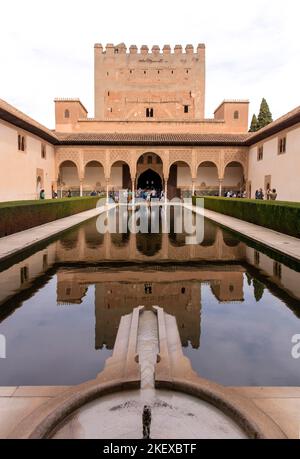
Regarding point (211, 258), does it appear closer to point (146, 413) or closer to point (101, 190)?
point (146, 413)

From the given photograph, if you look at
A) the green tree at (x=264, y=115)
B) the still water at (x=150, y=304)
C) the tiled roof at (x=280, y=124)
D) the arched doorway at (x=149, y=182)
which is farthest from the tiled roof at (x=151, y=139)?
the still water at (x=150, y=304)

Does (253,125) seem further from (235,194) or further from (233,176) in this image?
(235,194)

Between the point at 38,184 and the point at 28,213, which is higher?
the point at 38,184

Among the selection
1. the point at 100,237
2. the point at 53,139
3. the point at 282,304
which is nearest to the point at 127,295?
the point at 282,304

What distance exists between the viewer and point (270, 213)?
12.3m

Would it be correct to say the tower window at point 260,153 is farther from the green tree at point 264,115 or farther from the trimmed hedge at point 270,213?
the green tree at point 264,115

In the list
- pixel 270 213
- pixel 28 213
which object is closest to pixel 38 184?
pixel 28 213

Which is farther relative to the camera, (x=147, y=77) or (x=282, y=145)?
(x=147, y=77)

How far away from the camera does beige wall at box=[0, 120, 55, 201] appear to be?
63.4 feet

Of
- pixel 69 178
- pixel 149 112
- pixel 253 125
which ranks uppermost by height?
pixel 149 112

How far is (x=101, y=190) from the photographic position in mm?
34156

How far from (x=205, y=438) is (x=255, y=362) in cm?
132

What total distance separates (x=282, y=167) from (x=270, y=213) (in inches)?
434

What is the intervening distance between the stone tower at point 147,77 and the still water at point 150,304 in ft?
131
